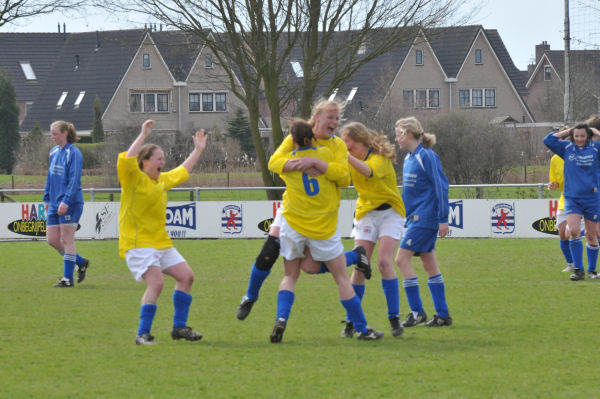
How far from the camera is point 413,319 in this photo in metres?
8.79

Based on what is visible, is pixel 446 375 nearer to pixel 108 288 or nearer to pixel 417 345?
pixel 417 345

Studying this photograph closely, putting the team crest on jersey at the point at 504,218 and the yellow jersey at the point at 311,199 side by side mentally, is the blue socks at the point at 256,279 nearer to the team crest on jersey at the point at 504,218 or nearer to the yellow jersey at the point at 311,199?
the yellow jersey at the point at 311,199

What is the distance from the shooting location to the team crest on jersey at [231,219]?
70.3 feet

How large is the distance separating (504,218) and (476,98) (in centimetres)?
4229

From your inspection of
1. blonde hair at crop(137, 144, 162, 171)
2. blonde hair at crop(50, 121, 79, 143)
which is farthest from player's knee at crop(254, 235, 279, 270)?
blonde hair at crop(50, 121, 79, 143)

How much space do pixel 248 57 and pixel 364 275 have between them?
19412mm

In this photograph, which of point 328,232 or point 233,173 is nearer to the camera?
point 328,232

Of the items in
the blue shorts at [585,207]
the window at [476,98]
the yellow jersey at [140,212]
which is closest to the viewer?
the yellow jersey at [140,212]

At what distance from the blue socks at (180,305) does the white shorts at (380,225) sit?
62.8 inches

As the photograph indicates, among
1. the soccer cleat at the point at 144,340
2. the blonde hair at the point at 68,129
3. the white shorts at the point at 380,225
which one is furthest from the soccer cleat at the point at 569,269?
the soccer cleat at the point at 144,340

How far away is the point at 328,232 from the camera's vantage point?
24.7 feet

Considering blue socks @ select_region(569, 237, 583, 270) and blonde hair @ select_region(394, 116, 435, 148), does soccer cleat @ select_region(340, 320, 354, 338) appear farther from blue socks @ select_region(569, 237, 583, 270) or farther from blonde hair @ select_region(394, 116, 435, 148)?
blue socks @ select_region(569, 237, 583, 270)

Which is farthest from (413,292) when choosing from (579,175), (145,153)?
(579,175)

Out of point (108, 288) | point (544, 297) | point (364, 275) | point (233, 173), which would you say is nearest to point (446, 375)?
point (364, 275)
